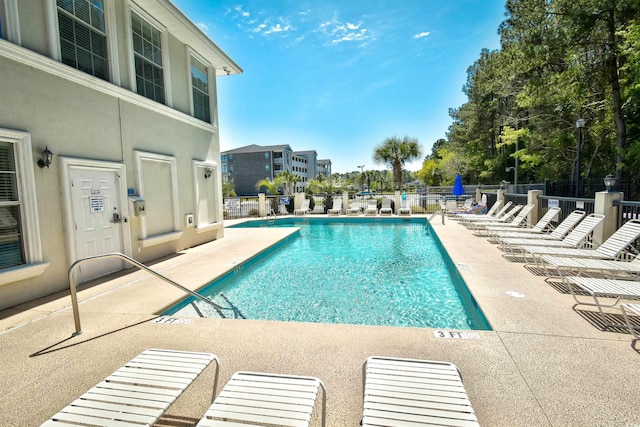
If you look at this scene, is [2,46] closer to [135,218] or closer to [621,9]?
[135,218]

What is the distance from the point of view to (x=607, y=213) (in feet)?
20.1

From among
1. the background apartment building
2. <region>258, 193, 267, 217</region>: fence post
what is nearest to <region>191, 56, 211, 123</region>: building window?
<region>258, 193, 267, 217</region>: fence post

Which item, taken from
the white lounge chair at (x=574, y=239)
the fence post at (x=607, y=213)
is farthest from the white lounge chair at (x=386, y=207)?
the fence post at (x=607, y=213)

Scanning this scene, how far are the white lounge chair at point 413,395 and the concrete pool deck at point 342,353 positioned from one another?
43 cm

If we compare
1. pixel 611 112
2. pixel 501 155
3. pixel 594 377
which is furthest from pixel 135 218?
pixel 501 155

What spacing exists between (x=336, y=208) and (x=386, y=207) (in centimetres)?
298

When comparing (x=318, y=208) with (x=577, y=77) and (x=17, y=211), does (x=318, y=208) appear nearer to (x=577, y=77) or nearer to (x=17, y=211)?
(x=577, y=77)

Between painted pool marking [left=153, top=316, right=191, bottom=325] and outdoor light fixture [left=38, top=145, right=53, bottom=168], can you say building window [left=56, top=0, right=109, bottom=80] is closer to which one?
outdoor light fixture [left=38, top=145, right=53, bottom=168]

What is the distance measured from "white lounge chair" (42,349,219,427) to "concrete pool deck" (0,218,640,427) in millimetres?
350

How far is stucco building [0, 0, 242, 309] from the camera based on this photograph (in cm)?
446

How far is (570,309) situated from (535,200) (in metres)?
7.15

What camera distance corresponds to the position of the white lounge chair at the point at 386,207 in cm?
Answer: 1769

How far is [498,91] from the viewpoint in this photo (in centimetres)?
2233

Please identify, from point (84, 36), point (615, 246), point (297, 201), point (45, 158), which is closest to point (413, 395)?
point (615, 246)
